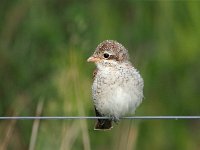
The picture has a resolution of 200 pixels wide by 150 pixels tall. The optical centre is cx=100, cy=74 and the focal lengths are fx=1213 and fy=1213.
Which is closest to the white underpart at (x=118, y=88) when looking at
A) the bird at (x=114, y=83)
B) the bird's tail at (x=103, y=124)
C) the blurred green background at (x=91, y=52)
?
the bird at (x=114, y=83)

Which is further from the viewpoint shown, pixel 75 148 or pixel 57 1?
pixel 57 1

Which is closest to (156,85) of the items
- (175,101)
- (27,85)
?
(175,101)

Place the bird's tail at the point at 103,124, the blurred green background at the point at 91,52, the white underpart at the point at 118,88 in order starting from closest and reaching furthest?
the white underpart at the point at 118,88 < the bird's tail at the point at 103,124 < the blurred green background at the point at 91,52

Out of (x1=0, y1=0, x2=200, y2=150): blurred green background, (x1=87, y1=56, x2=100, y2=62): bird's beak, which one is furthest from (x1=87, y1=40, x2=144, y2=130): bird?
(x1=0, y1=0, x2=200, y2=150): blurred green background

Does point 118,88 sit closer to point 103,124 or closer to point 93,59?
point 93,59

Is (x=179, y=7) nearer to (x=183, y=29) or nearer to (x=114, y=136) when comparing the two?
(x=183, y=29)

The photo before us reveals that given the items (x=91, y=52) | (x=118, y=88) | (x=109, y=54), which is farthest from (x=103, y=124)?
(x=91, y=52)

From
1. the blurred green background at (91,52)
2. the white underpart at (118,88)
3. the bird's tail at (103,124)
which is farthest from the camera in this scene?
the blurred green background at (91,52)

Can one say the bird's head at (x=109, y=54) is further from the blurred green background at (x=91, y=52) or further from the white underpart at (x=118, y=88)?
the blurred green background at (x=91, y=52)
